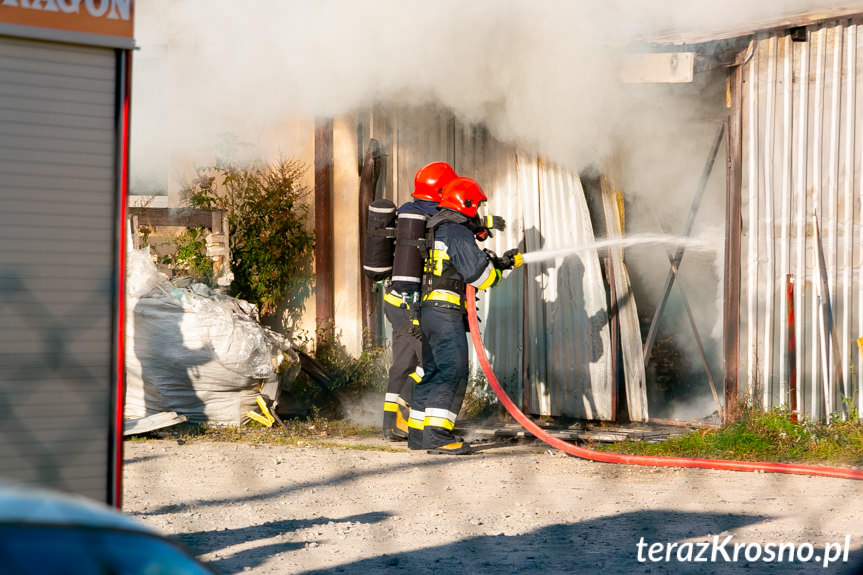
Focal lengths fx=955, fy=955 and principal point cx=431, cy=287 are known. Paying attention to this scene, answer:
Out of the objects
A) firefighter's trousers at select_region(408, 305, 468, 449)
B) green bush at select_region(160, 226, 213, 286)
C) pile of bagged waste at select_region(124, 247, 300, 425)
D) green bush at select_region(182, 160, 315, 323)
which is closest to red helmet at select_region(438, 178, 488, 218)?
firefighter's trousers at select_region(408, 305, 468, 449)

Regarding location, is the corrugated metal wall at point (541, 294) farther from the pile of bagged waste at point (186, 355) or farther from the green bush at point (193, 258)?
the green bush at point (193, 258)

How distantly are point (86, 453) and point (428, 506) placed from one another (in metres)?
2.65

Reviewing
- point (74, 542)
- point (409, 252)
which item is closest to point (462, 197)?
point (409, 252)

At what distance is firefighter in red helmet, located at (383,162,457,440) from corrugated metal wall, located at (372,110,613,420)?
1.04 m

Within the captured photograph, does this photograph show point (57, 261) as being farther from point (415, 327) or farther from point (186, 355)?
point (186, 355)

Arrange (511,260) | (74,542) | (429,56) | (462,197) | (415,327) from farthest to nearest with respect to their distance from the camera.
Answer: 1. (429,56)
2. (415,327)
3. (462,197)
4. (511,260)
5. (74,542)

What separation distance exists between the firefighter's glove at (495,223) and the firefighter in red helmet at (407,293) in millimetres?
464

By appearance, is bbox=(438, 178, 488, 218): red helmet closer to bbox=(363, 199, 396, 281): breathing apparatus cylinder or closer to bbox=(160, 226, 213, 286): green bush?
bbox=(363, 199, 396, 281): breathing apparatus cylinder

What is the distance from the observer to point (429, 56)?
827 centimetres

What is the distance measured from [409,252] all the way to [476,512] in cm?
272

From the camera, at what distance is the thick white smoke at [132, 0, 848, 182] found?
25.8ft

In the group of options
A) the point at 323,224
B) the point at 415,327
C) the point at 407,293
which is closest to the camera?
the point at 415,327

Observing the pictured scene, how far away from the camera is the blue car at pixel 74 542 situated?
136 cm

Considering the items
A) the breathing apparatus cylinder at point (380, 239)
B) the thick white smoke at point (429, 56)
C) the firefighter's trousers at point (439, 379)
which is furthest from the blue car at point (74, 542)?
the thick white smoke at point (429, 56)
